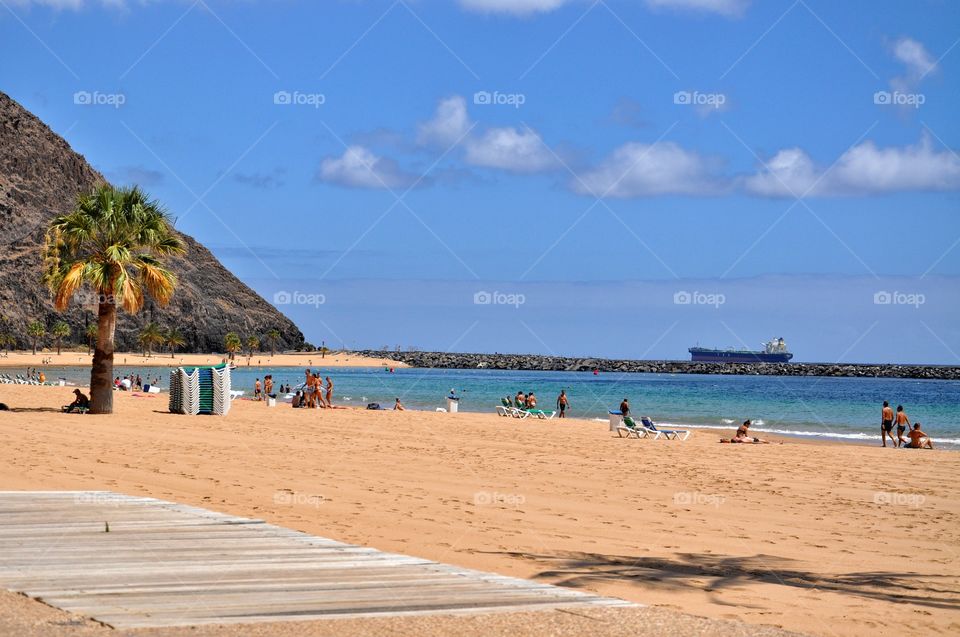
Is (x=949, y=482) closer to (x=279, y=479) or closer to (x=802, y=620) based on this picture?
(x=279, y=479)

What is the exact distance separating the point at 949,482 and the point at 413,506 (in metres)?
11.5

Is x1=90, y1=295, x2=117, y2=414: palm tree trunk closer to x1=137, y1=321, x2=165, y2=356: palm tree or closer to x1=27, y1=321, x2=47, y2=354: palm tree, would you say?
x1=27, y1=321, x2=47, y2=354: palm tree

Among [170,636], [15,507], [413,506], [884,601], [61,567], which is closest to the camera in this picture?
[170,636]

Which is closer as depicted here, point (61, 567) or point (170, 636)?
point (170, 636)

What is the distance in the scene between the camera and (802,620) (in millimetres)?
7680

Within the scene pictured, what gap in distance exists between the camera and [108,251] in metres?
27.2

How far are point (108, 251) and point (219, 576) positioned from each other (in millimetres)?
21717

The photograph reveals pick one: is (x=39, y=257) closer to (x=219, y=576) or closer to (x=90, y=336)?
(x=90, y=336)

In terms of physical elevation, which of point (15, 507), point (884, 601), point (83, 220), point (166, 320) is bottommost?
point (884, 601)

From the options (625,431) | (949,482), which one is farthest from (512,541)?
(625,431)

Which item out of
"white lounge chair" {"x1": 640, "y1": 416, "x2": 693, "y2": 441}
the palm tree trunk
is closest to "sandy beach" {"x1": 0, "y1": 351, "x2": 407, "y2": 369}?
the palm tree trunk

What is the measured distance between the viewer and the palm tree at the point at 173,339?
158 metres

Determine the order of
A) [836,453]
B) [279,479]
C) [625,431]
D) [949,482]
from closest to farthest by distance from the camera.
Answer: [279,479] < [949,482] < [836,453] < [625,431]

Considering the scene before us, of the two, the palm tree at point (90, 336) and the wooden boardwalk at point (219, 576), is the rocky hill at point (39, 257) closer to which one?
the palm tree at point (90, 336)
